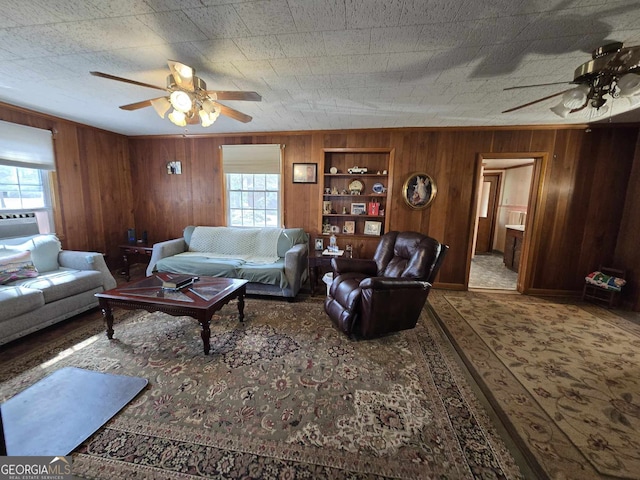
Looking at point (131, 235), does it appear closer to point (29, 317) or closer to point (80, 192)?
point (80, 192)

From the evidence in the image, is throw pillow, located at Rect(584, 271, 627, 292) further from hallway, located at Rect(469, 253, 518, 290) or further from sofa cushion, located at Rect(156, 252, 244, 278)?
sofa cushion, located at Rect(156, 252, 244, 278)

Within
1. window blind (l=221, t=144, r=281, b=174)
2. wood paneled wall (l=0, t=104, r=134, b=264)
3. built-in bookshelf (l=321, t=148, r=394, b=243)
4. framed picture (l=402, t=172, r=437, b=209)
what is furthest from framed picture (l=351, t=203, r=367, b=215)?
wood paneled wall (l=0, t=104, r=134, b=264)

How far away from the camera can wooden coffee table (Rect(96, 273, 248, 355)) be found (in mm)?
2158

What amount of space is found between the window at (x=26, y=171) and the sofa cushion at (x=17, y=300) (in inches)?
57.9

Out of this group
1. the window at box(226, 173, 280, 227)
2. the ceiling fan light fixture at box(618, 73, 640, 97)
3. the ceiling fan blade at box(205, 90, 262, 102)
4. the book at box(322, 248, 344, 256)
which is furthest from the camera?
the window at box(226, 173, 280, 227)

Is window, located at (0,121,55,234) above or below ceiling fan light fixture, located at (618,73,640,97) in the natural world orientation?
below

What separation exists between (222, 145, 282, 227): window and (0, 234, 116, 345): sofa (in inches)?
80.5

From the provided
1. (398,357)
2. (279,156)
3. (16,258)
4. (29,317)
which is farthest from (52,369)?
(279,156)

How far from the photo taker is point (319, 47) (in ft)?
5.93

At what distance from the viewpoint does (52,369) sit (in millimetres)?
1966

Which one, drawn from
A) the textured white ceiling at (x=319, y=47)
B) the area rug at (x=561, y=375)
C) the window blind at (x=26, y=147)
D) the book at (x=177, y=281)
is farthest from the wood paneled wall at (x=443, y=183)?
the book at (x=177, y=281)

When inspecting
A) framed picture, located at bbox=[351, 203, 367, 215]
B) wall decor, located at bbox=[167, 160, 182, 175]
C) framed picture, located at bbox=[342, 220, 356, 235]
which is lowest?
framed picture, located at bbox=[342, 220, 356, 235]

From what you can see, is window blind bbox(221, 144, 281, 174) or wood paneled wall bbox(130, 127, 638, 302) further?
window blind bbox(221, 144, 281, 174)

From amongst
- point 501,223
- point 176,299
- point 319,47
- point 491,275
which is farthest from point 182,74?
point 501,223
